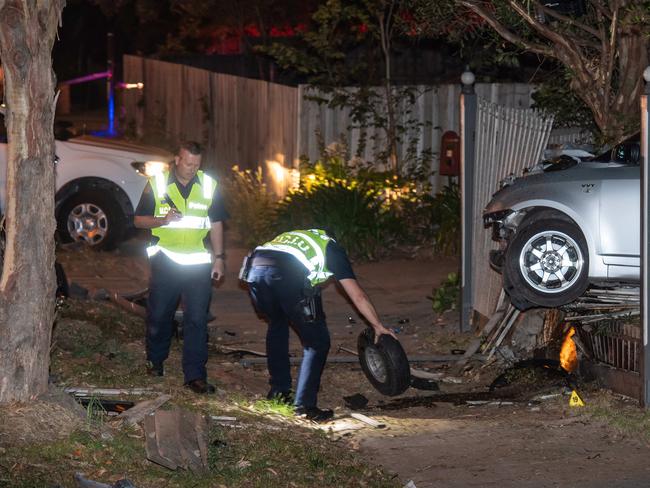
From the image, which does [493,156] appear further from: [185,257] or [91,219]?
[91,219]

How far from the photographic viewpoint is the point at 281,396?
8164 millimetres

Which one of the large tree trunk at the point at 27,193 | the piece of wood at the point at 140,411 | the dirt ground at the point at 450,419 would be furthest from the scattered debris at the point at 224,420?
the large tree trunk at the point at 27,193

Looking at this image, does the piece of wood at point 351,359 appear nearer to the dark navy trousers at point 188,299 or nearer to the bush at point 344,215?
the dark navy trousers at point 188,299

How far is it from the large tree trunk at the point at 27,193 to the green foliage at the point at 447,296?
5558 millimetres

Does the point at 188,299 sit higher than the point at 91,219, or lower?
lower

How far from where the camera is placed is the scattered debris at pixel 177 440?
6199 millimetres

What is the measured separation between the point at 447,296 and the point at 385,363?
3131 mm

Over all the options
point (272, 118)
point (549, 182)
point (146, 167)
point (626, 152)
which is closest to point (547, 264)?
point (549, 182)

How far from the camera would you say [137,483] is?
6.04 metres

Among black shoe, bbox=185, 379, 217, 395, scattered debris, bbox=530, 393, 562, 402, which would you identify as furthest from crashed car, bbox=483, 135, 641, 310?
black shoe, bbox=185, 379, 217, 395

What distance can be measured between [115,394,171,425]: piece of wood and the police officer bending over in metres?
1.02

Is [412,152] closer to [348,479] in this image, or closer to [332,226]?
[332,226]

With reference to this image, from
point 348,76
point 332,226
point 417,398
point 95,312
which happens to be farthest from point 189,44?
point 417,398

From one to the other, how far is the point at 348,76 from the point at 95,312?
7480 mm
